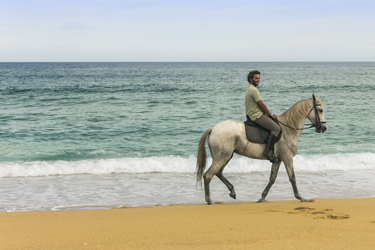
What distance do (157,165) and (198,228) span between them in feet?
24.4

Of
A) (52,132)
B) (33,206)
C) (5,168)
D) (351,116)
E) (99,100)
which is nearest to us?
(33,206)

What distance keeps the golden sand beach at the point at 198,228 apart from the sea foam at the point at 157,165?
5.38 m

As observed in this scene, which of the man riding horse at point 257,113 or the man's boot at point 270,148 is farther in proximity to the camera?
the man's boot at point 270,148

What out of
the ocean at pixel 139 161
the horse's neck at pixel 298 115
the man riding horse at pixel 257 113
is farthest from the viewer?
the ocean at pixel 139 161

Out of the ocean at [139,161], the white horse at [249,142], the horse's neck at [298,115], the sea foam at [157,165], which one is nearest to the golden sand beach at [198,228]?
the white horse at [249,142]

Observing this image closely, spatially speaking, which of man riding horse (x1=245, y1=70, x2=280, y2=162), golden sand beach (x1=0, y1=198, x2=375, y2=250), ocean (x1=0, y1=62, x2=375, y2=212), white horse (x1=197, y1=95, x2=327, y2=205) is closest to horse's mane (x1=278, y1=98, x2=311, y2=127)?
white horse (x1=197, y1=95, x2=327, y2=205)

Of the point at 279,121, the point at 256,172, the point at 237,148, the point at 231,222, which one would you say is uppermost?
the point at 279,121

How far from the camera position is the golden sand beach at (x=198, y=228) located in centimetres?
519

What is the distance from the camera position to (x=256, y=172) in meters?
12.6

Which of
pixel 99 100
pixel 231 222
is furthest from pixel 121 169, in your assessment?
pixel 99 100

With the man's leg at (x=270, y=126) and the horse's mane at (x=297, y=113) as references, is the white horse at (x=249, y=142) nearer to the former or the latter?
the horse's mane at (x=297, y=113)

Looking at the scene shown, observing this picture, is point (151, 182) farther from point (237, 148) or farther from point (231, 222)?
point (231, 222)

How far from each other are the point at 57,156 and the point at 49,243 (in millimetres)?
9894

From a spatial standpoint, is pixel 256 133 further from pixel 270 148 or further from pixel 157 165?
pixel 157 165
